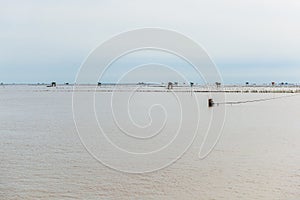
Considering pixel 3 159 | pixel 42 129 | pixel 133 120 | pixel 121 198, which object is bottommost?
pixel 121 198

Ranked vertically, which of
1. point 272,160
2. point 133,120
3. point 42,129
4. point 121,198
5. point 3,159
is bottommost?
point 121,198

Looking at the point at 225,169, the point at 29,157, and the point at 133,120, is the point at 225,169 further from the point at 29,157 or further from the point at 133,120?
the point at 133,120

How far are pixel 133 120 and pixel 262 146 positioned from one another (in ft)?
37.7

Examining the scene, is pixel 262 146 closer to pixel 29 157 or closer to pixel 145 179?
pixel 145 179

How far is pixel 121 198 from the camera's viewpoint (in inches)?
403

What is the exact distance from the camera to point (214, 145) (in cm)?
1791

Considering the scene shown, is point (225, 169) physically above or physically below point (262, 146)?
below

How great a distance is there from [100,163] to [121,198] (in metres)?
4.04

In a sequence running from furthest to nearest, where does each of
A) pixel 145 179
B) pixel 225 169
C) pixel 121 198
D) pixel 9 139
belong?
pixel 9 139, pixel 225 169, pixel 145 179, pixel 121 198

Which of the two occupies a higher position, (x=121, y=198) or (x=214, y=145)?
(x=214, y=145)

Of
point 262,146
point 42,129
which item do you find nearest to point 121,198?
point 262,146

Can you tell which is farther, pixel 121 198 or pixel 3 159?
pixel 3 159

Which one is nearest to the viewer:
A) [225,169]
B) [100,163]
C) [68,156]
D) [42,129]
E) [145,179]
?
[145,179]

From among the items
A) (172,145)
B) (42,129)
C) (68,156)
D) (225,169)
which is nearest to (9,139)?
(42,129)
